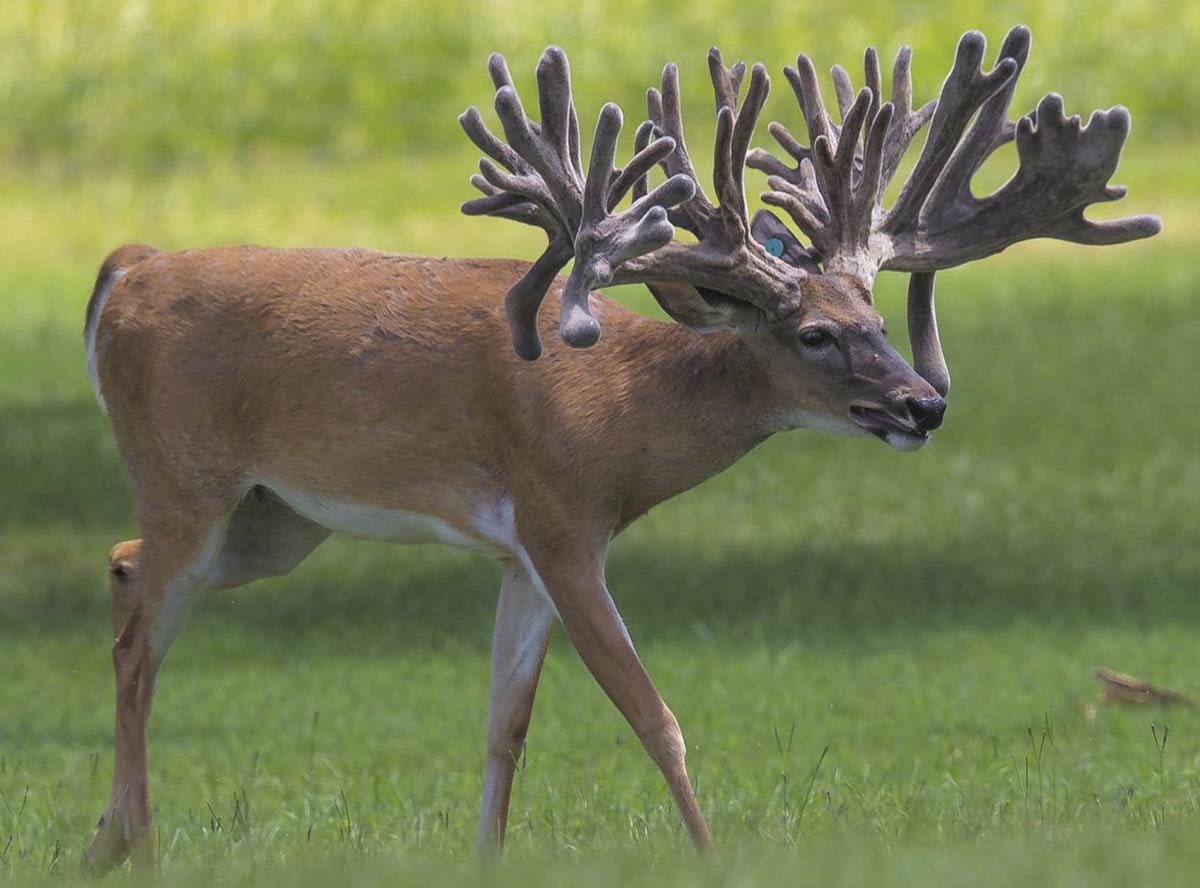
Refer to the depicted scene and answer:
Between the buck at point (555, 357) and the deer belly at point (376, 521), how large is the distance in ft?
0.04

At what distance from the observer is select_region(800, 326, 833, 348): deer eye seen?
7.23m

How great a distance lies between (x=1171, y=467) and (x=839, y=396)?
916 centimetres

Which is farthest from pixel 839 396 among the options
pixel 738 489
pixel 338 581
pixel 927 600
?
pixel 738 489

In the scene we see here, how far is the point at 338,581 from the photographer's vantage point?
14.2 meters

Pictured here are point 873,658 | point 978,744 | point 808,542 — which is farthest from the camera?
point 808,542

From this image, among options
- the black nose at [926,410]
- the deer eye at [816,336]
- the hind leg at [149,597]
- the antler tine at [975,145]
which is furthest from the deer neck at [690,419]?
the hind leg at [149,597]

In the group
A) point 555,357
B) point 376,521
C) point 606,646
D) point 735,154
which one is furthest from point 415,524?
point 735,154

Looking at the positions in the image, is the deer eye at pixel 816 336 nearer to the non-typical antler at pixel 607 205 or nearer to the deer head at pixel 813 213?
the deer head at pixel 813 213

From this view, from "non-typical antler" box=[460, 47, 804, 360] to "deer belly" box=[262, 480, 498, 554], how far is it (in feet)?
2.98

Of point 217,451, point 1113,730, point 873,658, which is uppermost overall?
point 217,451

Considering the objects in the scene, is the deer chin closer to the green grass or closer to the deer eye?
the deer eye

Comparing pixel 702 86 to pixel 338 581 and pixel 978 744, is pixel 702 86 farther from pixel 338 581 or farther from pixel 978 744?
pixel 978 744

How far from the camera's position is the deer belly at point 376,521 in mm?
7758

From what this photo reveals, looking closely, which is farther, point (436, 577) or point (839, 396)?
point (436, 577)
